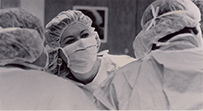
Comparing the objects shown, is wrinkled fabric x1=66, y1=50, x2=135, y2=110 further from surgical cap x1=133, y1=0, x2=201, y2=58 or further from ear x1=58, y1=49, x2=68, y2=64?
surgical cap x1=133, y1=0, x2=201, y2=58

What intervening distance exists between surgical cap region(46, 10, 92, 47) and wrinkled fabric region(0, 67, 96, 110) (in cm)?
51

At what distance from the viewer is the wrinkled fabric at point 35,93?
35.2 inches

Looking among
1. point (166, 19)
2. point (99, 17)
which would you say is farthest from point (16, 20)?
point (99, 17)

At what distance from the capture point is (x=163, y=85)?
0.91 m

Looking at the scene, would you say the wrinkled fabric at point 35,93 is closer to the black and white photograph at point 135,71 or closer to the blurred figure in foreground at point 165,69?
the black and white photograph at point 135,71

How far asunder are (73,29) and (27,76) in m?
0.57

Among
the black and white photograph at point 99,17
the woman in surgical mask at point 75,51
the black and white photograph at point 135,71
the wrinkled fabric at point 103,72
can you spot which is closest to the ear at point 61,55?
the woman in surgical mask at point 75,51

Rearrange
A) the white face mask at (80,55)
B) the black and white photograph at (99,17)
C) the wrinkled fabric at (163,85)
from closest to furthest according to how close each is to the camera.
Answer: the wrinkled fabric at (163,85)
the white face mask at (80,55)
the black and white photograph at (99,17)

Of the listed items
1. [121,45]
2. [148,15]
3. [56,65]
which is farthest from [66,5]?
[148,15]

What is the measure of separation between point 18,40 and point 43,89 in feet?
0.69

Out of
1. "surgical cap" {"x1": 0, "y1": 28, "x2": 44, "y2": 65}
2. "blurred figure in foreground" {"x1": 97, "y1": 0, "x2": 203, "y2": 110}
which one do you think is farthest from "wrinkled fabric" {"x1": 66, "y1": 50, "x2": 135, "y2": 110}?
"surgical cap" {"x1": 0, "y1": 28, "x2": 44, "y2": 65}

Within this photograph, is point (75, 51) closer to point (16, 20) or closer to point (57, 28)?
point (57, 28)

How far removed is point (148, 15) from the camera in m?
1.05

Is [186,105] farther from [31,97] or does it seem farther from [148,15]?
[31,97]
